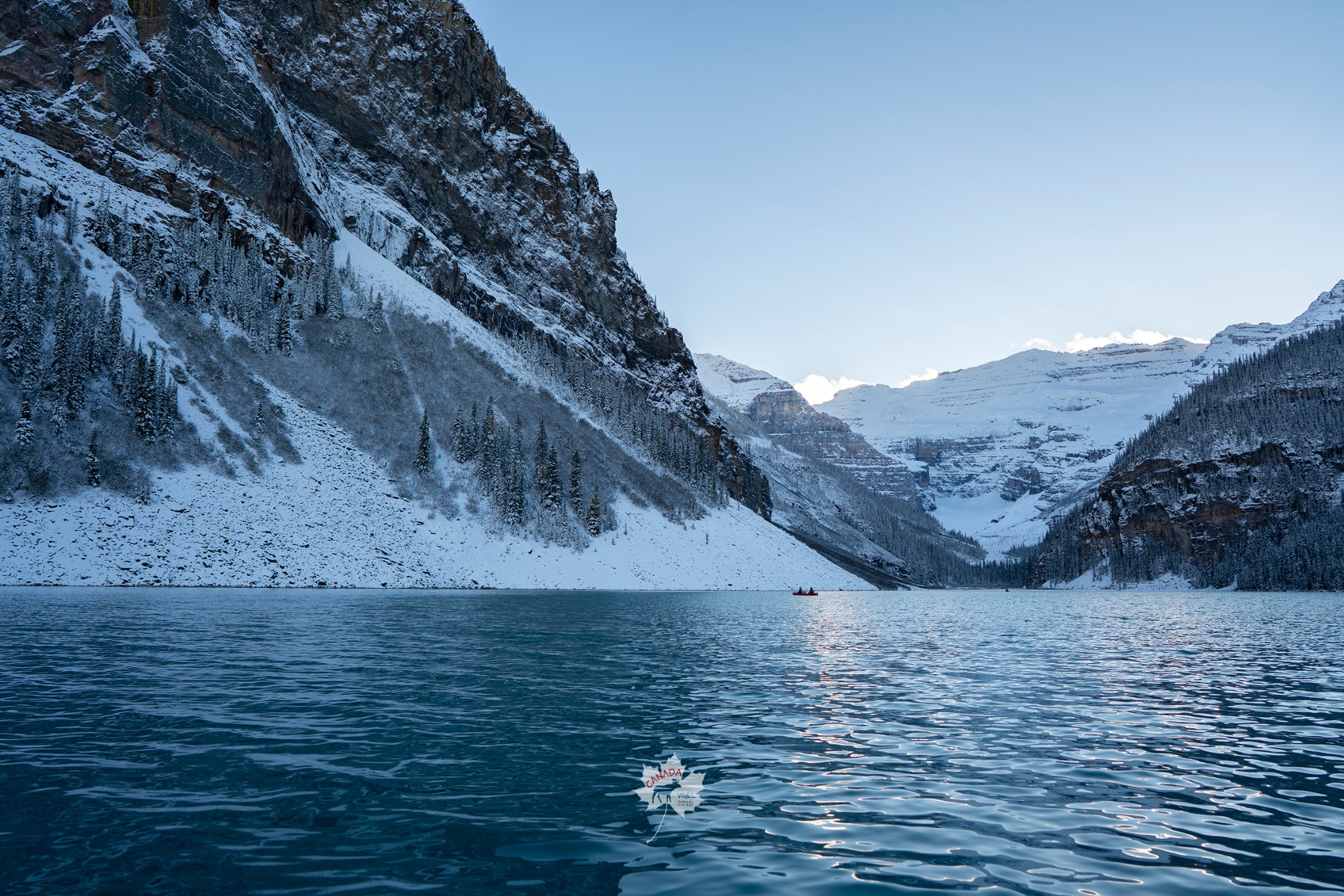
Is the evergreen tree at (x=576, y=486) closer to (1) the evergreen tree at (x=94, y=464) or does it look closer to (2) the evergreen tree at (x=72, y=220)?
(1) the evergreen tree at (x=94, y=464)

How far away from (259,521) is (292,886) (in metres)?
82.1

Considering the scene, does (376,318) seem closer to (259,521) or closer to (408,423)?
(408,423)

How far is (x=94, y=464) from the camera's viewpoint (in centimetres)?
7488

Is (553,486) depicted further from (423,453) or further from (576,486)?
(423,453)

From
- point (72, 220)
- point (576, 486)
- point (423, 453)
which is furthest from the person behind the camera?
point (576, 486)

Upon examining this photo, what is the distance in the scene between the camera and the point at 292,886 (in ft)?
29.6

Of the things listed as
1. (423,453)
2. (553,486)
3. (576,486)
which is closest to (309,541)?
(423,453)

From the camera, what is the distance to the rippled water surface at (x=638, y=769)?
9.85 metres

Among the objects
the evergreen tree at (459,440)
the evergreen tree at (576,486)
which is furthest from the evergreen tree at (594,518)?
the evergreen tree at (459,440)

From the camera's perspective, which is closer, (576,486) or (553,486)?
(553,486)

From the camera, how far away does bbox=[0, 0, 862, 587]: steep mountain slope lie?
7994 cm

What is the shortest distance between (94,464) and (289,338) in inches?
1764

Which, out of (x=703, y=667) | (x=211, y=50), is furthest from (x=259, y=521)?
(x=211, y=50)

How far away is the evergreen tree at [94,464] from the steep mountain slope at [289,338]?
346 mm
